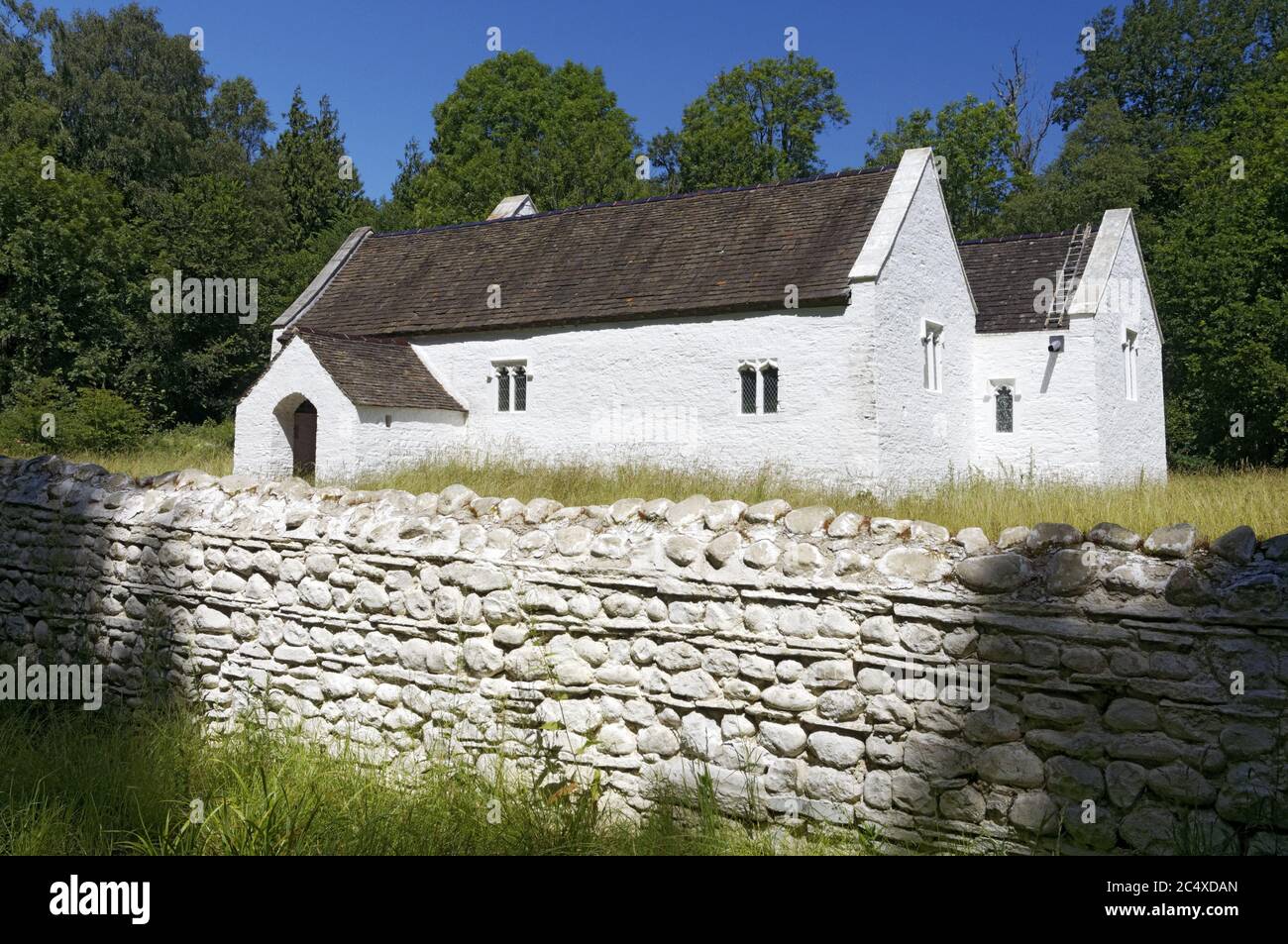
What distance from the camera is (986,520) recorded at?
7539mm

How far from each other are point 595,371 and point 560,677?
1457 cm

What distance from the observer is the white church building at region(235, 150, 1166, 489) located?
18812 millimetres

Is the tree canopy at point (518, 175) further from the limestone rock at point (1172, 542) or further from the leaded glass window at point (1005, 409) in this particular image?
the limestone rock at point (1172, 542)

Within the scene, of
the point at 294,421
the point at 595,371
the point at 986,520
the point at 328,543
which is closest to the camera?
the point at 986,520

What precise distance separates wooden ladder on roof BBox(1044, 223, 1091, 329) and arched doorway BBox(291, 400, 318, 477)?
17.7 meters

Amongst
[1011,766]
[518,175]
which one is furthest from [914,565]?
[518,175]

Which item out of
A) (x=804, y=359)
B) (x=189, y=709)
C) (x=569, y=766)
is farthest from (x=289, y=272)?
(x=569, y=766)

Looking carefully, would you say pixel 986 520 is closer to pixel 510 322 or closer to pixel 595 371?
pixel 595 371

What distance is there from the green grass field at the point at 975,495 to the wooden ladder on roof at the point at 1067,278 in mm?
7682

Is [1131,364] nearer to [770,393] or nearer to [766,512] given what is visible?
[770,393]

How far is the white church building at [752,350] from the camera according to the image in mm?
18812

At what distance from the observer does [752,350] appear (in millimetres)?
19234

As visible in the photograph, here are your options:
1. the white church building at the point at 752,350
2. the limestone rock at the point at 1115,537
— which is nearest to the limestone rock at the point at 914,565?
the limestone rock at the point at 1115,537
